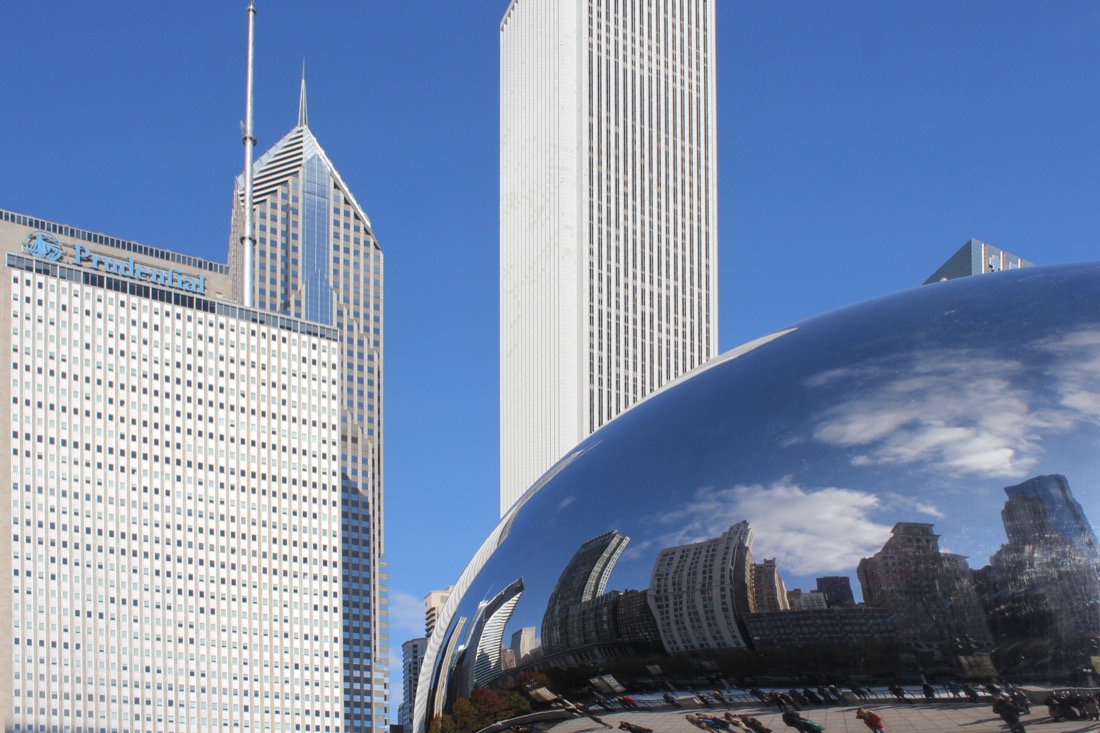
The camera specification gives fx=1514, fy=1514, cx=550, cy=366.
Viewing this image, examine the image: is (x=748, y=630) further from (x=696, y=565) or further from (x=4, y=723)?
(x=4, y=723)

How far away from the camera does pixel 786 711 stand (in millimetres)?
5332

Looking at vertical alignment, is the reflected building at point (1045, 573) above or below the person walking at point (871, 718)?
above

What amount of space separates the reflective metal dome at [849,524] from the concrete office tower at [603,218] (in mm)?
101244

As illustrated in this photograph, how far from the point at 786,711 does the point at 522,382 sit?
10977 centimetres

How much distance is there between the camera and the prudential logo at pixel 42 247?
116125mm

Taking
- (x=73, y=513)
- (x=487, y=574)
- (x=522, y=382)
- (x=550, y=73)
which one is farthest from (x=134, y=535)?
(x=487, y=574)

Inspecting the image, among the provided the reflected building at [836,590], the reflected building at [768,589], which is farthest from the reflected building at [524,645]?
the reflected building at [836,590]

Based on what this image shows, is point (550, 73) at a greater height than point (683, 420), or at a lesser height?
greater

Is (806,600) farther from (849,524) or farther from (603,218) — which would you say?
(603,218)

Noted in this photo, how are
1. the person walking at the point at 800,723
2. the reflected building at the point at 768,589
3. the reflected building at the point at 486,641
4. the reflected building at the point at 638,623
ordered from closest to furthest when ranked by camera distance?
the person walking at the point at 800,723 → the reflected building at the point at 768,589 → the reflected building at the point at 638,623 → the reflected building at the point at 486,641

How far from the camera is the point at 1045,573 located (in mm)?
5227

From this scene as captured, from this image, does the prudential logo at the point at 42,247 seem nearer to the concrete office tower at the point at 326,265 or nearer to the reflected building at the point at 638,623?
the concrete office tower at the point at 326,265

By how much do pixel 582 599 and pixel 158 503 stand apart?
354ft

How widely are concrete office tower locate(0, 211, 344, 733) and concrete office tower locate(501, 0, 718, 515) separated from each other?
55.6ft
